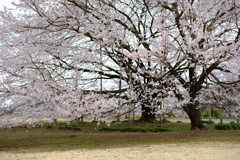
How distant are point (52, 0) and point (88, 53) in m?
2.44

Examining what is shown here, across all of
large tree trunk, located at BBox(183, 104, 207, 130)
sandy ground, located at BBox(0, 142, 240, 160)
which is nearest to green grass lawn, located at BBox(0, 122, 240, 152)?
large tree trunk, located at BBox(183, 104, 207, 130)

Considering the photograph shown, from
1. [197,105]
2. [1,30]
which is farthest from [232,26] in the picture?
[1,30]

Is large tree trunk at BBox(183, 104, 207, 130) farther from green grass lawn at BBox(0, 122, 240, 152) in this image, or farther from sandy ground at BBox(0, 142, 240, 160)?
sandy ground at BBox(0, 142, 240, 160)

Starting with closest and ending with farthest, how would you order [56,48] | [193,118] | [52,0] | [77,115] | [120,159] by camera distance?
[120,159] → [77,115] → [52,0] → [56,48] → [193,118]

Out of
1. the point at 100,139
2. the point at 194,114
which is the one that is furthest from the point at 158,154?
the point at 194,114

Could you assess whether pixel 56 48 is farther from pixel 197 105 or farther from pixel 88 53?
pixel 197 105

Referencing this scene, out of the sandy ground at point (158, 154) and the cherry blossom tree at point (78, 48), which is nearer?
the sandy ground at point (158, 154)

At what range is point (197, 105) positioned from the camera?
36.0ft

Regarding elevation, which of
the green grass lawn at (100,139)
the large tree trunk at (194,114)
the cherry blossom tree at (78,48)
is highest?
the cherry blossom tree at (78,48)

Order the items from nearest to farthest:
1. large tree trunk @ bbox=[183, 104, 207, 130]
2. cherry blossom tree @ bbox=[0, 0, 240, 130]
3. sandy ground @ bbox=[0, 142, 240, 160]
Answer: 1. sandy ground @ bbox=[0, 142, 240, 160]
2. cherry blossom tree @ bbox=[0, 0, 240, 130]
3. large tree trunk @ bbox=[183, 104, 207, 130]

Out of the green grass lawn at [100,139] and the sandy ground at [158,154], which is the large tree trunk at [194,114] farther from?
the sandy ground at [158,154]

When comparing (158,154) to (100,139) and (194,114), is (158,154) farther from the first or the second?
(194,114)

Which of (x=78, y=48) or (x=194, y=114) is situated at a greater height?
(x=78, y=48)

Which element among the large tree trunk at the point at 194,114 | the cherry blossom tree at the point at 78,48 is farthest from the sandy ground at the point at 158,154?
the large tree trunk at the point at 194,114
